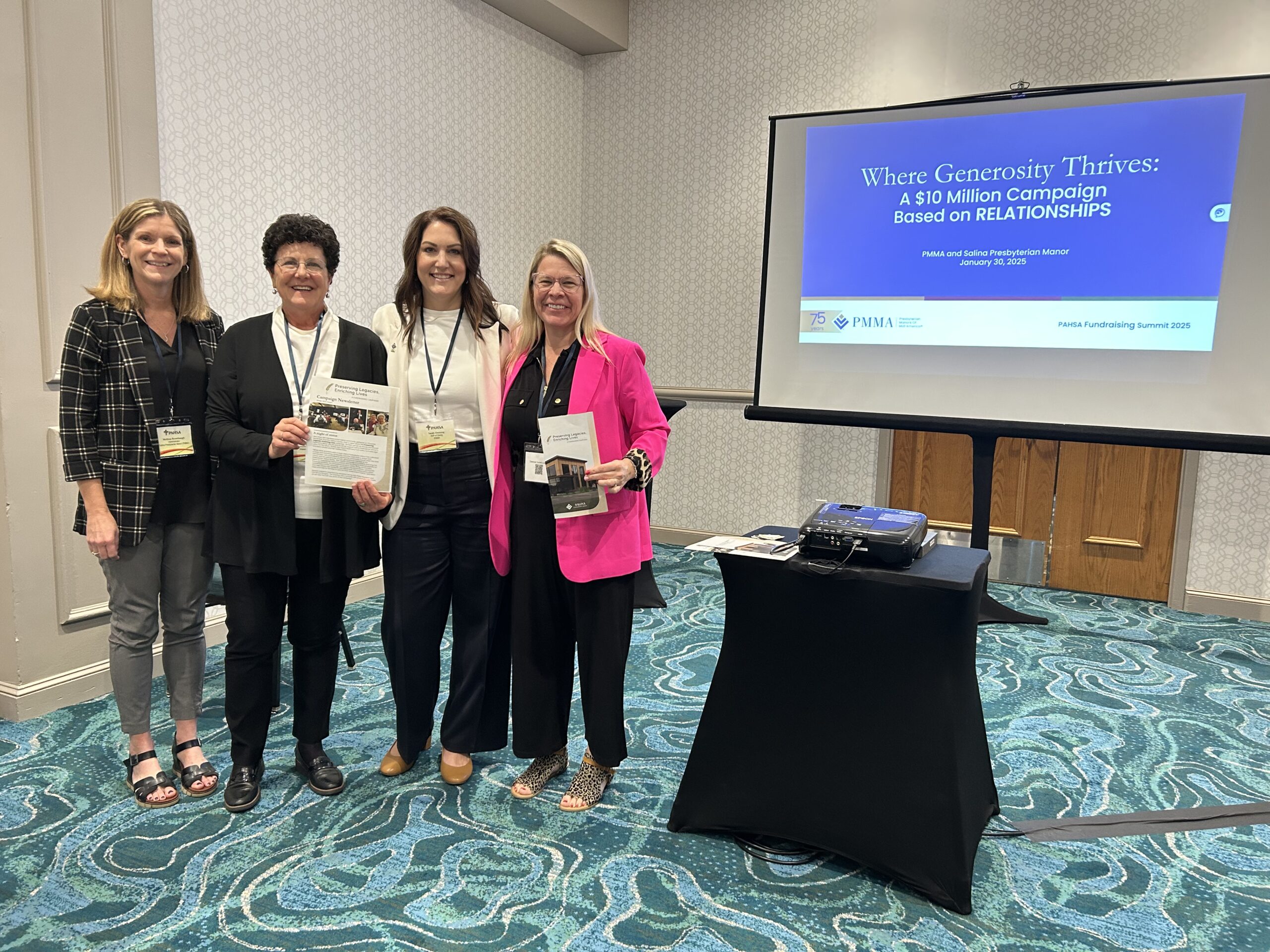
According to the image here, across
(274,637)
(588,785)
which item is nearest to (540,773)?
(588,785)

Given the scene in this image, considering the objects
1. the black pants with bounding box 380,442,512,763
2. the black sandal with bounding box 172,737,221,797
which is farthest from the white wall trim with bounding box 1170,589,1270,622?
the black sandal with bounding box 172,737,221,797

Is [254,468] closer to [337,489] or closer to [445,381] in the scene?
[337,489]

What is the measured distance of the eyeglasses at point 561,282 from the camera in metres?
2.11

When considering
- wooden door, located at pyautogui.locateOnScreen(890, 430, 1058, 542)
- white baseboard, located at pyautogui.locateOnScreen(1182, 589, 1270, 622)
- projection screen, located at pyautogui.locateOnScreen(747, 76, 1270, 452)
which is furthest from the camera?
wooden door, located at pyautogui.locateOnScreen(890, 430, 1058, 542)

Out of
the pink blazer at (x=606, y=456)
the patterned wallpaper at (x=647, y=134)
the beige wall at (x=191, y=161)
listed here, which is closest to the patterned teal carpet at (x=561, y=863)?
the beige wall at (x=191, y=161)

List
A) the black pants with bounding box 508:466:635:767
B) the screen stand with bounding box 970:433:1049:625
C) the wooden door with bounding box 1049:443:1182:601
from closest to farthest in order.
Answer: the black pants with bounding box 508:466:635:767, the screen stand with bounding box 970:433:1049:625, the wooden door with bounding box 1049:443:1182:601

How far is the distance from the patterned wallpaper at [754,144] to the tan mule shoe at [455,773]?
313cm

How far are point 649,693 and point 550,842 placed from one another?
1.03 metres

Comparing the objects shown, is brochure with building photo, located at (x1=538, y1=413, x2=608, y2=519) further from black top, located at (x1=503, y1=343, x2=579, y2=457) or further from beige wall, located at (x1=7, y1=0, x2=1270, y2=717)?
beige wall, located at (x1=7, y1=0, x2=1270, y2=717)

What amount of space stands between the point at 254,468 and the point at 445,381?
505 mm

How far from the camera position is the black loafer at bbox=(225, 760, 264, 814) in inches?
86.7

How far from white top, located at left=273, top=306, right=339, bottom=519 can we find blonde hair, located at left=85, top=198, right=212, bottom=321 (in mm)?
262

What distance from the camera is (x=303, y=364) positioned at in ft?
7.06

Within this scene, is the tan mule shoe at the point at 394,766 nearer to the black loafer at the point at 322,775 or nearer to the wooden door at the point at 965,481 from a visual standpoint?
the black loafer at the point at 322,775
